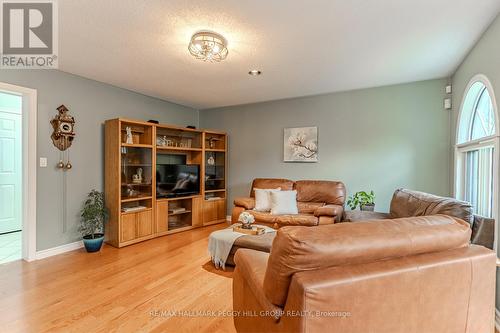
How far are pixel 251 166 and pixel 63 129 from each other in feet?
10.3

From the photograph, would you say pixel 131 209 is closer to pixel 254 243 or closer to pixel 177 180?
pixel 177 180

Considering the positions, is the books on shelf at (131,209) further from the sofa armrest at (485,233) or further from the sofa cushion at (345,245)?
the sofa armrest at (485,233)

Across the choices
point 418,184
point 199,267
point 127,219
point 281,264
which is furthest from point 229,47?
point 418,184

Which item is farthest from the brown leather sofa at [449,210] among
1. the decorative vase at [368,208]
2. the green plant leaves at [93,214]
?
the green plant leaves at [93,214]

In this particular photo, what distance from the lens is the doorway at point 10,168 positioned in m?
4.10

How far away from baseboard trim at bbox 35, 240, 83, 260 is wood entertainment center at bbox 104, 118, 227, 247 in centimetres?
39

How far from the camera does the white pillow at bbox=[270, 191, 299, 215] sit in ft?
12.8

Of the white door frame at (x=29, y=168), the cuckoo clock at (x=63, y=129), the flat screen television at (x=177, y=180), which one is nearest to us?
the white door frame at (x=29, y=168)

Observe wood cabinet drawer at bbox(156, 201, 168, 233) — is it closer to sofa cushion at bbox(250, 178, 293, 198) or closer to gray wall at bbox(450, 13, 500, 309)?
sofa cushion at bbox(250, 178, 293, 198)

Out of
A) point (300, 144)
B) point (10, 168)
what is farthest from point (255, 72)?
point (10, 168)

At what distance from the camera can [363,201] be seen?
12.6 feet

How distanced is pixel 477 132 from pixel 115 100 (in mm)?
4908

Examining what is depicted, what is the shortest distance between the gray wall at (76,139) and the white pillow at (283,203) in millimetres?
2664

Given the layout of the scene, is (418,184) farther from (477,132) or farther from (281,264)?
(281,264)
